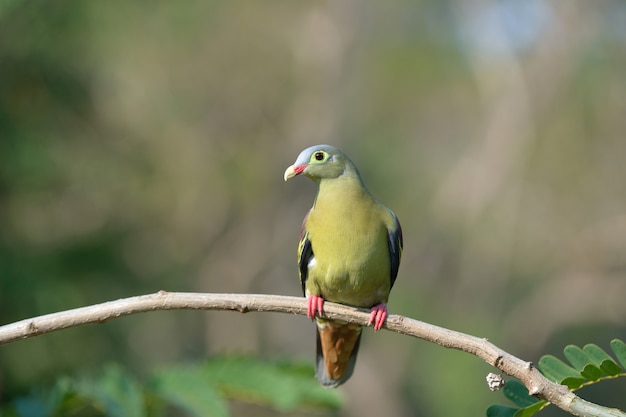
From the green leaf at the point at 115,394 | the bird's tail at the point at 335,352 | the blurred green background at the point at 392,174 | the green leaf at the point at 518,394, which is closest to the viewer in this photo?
the green leaf at the point at 518,394

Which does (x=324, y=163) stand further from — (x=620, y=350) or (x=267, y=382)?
(x=620, y=350)

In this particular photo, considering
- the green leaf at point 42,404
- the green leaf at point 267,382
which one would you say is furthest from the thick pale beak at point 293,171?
the green leaf at point 42,404

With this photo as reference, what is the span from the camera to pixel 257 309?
329 cm

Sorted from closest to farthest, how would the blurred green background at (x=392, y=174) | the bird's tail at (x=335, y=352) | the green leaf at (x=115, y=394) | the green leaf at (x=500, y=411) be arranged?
the green leaf at (x=500, y=411)
the green leaf at (x=115, y=394)
the bird's tail at (x=335, y=352)
the blurred green background at (x=392, y=174)

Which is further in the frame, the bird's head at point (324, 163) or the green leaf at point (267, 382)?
the bird's head at point (324, 163)

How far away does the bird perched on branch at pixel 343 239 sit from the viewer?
4.38 m

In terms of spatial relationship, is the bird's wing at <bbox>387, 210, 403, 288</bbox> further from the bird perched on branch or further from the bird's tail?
the bird's tail

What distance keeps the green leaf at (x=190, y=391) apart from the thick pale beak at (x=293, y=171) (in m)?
1.12

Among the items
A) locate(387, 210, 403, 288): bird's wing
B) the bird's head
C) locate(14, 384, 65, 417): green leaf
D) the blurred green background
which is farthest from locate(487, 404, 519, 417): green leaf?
the blurred green background

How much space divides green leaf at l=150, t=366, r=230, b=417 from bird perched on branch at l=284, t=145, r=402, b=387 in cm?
68

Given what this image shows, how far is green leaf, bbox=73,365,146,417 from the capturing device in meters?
3.76

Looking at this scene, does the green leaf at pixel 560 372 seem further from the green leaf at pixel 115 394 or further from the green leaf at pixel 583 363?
the green leaf at pixel 115 394

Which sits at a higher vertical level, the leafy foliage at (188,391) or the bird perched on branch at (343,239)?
the bird perched on branch at (343,239)

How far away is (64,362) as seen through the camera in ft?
24.2
